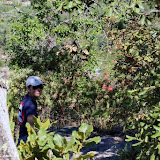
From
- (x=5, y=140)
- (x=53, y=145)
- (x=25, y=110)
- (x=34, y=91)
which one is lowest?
(x=25, y=110)

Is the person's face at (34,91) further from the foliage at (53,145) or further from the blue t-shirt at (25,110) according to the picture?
the foliage at (53,145)

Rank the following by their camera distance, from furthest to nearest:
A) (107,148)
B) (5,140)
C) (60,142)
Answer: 1. (107,148)
2. (60,142)
3. (5,140)

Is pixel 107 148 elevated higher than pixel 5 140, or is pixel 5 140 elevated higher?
pixel 5 140

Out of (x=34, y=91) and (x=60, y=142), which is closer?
(x=60, y=142)

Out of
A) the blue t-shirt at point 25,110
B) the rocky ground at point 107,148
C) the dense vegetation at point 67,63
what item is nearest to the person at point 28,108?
the blue t-shirt at point 25,110

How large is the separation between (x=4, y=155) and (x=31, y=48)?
654 cm

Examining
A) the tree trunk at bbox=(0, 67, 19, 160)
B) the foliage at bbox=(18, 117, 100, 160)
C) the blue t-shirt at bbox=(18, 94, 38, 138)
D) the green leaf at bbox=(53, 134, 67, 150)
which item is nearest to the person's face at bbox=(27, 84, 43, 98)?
the blue t-shirt at bbox=(18, 94, 38, 138)

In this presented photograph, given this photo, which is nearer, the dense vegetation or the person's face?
the person's face

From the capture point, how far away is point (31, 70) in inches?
236

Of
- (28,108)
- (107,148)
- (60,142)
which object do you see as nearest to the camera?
(60,142)

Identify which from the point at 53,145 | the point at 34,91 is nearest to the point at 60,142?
the point at 53,145

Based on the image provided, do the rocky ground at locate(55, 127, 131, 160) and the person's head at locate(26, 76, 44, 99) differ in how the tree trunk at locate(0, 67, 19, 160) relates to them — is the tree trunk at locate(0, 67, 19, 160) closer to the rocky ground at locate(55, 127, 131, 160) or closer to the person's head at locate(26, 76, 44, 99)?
the person's head at locate(26, 76, 44, 99)

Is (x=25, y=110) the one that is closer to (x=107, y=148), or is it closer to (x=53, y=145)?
(x=107, y=148)

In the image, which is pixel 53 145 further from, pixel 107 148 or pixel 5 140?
pixel 107 148
